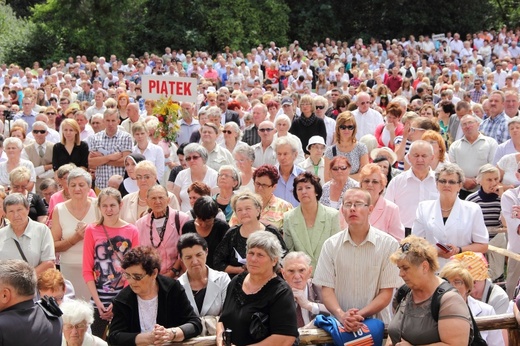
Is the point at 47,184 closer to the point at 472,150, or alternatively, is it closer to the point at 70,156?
the point at 70,156

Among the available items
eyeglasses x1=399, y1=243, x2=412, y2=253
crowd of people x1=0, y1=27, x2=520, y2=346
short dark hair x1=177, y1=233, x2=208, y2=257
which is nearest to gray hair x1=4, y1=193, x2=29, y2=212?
crowd of people x1=0, y1=27, x2=520, y2=346

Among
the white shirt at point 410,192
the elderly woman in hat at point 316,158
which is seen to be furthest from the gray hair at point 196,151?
the white shirt at point 410,192

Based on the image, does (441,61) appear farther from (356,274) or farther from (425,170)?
(356,274)

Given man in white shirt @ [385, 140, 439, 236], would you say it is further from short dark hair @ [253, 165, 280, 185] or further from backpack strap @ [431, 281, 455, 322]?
backpack strap @ [431, 281, 455, 322]

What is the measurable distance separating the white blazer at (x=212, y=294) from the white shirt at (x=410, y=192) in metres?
2.48

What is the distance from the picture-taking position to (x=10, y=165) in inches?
410

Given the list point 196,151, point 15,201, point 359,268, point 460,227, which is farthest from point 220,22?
point 359,268

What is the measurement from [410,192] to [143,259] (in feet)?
10.6

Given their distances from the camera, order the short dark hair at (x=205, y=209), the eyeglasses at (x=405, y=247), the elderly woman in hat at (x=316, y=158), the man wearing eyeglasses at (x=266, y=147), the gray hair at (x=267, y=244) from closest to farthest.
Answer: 1. the eyeglasses at (x=405, y=247)
2. the gray hair at (x=267, y=244)
3. the short dark hair at (x=205, y=209)
4. the elderly woman in hat at (x=316, y=158)
5. the man wearing eyeglasses at (x=266, y=147)

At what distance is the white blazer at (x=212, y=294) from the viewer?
20.7 ft

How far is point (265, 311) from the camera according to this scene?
5.57m

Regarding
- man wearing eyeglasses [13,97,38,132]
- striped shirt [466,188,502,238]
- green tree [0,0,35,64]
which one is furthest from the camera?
green tree [0,0,35,64]

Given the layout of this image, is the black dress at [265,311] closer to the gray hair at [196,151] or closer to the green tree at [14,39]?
the gray hair at [196,151]

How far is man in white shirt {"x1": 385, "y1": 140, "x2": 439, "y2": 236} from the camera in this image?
813 centimetres
